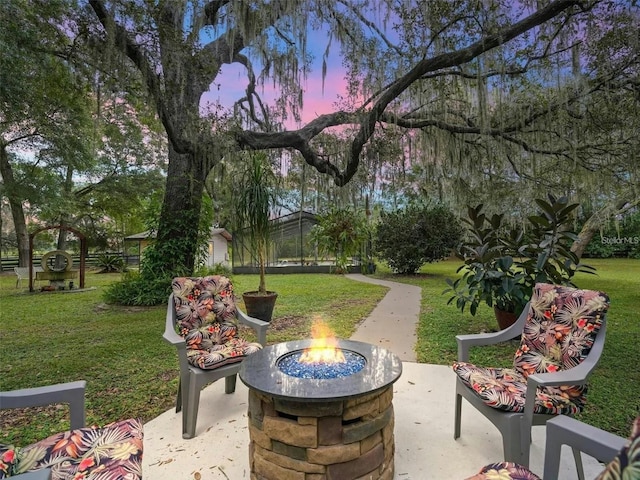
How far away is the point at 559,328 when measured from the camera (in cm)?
191

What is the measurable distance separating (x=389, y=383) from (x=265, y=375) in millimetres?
580

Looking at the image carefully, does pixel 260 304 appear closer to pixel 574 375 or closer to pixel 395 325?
pixel 395 325

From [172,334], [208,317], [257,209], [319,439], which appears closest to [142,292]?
[257,209]

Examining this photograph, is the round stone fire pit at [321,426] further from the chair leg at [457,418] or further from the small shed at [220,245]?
the small shed at [220,245]

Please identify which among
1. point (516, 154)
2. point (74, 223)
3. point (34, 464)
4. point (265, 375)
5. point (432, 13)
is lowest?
point (34, 464)

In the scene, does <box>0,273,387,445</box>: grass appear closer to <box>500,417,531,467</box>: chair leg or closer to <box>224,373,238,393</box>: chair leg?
<box>224,373,238,393</box>: chair leg

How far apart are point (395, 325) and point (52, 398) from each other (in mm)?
3951

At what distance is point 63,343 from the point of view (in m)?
4.08

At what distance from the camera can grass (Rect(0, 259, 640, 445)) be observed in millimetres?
2385

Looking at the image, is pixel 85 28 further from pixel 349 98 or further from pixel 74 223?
pixel 74 223

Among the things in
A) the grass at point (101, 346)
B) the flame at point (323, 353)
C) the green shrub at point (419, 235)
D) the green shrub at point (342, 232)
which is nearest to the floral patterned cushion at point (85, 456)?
the flame at point (323, 353)

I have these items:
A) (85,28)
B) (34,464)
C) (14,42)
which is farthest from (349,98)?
(34,464)

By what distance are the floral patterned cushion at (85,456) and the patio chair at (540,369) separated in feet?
4.89

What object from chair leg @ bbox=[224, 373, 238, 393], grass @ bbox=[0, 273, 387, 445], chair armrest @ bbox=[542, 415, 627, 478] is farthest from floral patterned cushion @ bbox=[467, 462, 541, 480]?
grass @ bbox=[0, 273, 387, 445]
